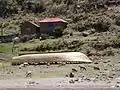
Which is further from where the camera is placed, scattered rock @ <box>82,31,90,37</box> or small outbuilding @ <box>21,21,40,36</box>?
small outbuilding @ <box>21,21,40,36</box>

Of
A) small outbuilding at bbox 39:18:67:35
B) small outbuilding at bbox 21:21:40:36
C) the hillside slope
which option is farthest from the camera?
small outbuilding at bbox 21:21:40:36

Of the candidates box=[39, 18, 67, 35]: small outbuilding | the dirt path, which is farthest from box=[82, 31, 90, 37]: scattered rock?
the dirt path

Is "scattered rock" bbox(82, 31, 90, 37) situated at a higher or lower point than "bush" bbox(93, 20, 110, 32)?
lower

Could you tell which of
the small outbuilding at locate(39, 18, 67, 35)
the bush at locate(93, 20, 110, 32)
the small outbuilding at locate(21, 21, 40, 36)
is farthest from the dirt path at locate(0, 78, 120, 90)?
the small outbuilding at locate(21, 21, 40, 36)

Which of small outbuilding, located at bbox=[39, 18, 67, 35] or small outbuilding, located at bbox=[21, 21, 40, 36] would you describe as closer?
small outbuilding, located at bbox=[39, 18, 67, 35]

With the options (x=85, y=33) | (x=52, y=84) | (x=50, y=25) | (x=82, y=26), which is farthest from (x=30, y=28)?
(x=52, y=84)

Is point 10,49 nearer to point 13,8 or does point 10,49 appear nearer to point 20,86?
point 20,86

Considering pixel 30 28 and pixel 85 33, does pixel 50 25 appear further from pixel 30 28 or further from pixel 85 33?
pixel 85 33

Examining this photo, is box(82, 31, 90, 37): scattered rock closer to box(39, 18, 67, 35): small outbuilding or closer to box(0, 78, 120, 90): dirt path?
box(39, 18, 67, 35): small outbuilding

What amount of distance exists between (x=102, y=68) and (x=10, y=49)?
2664cm

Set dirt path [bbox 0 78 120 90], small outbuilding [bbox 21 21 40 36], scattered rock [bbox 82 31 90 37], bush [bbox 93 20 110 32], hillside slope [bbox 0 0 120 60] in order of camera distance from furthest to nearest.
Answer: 1. small outbuilding [bbox 21 21 40 36]
2. bush [bbox 93 20 110 32]
3. scattered rock [bbox 82 31 90 37]
4. hillside slope [bbox 0 0 120 60]
5. dirt path [bbox 0 78 120 90]

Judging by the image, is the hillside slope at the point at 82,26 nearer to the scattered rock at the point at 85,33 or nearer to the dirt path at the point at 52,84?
the scattered rock at the point at 85,33

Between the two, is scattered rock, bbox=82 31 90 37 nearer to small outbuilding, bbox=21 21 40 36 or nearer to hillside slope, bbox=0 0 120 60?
hillside slope, bbox=0 0 120 60

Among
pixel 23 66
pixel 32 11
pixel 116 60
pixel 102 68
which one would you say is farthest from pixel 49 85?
pixel 32 11
